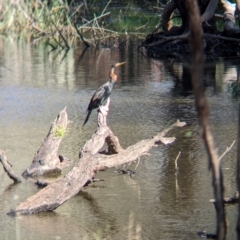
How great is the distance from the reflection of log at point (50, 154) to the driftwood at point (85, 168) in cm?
43

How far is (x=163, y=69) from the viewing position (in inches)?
661

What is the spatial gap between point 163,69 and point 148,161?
28.3 feet

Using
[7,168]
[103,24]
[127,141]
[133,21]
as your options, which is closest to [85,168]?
[7,168]

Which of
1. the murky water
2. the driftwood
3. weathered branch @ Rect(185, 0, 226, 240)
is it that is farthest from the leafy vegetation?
weathered branch @ Rect(185, 0, 226, 240)

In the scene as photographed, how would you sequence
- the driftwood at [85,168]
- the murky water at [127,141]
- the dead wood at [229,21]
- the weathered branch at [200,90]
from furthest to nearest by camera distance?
the dead wood at [229,21] < the driftwood at [85,168] < the murky water at [127,141] < the weathered branch at [200,90]

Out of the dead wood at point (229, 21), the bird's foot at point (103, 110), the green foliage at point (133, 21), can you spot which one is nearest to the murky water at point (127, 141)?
the bird's foot at point (103, 110)

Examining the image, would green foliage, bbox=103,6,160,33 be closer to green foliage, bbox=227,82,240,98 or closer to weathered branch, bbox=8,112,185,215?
green foliage, bbox=227,82,240,98

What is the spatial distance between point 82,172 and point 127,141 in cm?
254

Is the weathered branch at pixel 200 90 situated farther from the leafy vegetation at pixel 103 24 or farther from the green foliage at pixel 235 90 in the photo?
the leafy vegetation at pixel 103 24

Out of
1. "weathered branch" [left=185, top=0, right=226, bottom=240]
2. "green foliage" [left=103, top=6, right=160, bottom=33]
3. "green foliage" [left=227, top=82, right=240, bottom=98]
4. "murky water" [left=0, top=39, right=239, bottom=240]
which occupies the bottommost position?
"murky water" [left=0, top=39, right=239, bottom=240]

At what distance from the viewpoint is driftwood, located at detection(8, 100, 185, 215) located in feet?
21.0

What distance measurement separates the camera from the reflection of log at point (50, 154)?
770 cm

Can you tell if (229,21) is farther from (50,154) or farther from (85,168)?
(85,168)

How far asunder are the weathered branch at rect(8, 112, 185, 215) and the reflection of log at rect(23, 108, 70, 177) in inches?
19.3
